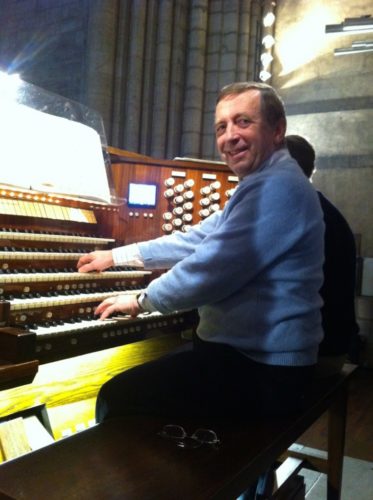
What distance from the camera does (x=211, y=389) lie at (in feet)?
4.82

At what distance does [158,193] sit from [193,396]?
163 centimetres

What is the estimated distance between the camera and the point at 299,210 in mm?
1411

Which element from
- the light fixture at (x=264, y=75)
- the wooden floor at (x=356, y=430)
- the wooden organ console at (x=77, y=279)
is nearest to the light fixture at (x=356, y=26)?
the light fixture at (x=264, y=75)

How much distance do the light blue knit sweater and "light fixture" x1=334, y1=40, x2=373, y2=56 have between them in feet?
13.7

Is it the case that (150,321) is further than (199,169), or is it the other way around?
(199,169)

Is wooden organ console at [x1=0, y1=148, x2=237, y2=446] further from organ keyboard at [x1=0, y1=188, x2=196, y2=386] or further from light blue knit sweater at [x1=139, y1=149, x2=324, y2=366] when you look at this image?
light blue knit sweater at [x1=139, y1=149, x2=324, y2=366]

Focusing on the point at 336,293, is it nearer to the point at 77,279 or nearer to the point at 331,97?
the point at 77,279

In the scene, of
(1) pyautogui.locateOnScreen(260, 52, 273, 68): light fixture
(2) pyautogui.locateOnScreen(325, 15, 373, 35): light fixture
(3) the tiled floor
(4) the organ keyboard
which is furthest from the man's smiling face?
(1) pyautogui.locateOnScreen(260, 52, 273, 68): light fixture

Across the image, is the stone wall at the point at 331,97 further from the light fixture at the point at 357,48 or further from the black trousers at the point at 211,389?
the black trousers at the point at 211,389

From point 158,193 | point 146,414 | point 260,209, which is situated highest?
point 158,193

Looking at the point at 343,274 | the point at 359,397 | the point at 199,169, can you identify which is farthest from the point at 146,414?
the point at 359,397

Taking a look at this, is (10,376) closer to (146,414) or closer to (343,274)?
(146,414)

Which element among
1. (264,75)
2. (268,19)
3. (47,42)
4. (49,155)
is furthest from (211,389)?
(47,42)

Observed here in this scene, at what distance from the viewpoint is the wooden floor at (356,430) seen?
3297 millimetres
